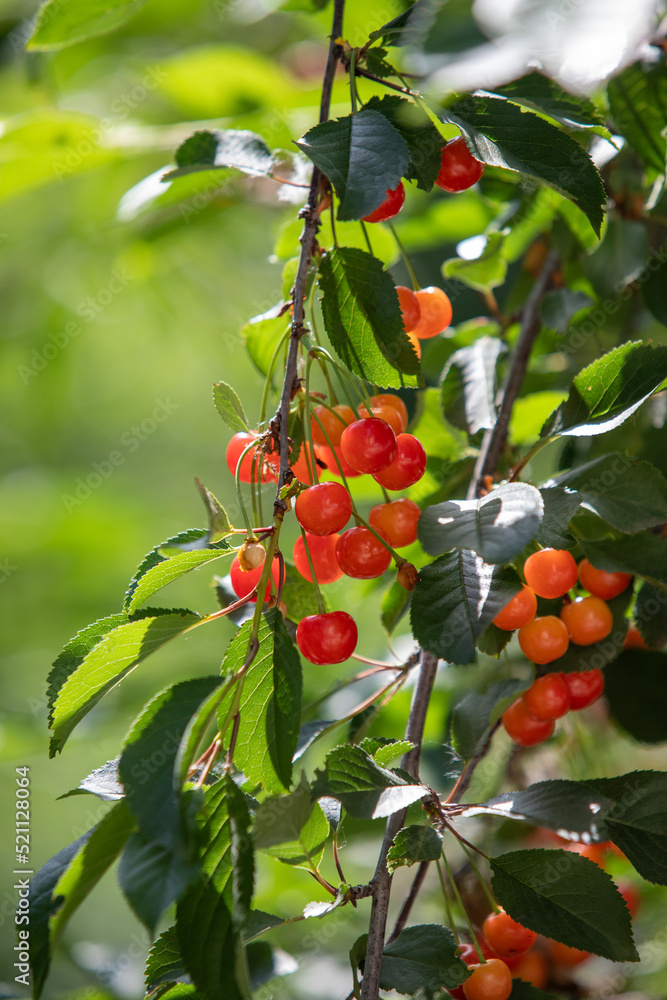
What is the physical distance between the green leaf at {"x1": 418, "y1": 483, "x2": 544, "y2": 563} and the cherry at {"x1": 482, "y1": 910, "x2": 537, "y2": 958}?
459 mm

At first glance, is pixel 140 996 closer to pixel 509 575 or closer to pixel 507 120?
pixel 509 575

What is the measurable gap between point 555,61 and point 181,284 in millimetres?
1468

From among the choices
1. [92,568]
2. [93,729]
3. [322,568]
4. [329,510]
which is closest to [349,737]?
[322,568]

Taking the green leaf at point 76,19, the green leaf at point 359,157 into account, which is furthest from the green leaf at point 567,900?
the green leaf at point 76,19

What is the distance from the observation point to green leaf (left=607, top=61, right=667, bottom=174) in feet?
2.62

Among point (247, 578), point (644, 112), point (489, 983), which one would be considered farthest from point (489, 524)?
point (644, 112)

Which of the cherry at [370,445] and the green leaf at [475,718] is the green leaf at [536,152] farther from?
the green leaf at [475,718]

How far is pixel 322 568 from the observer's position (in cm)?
68

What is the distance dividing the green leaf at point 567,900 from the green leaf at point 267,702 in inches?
9.3

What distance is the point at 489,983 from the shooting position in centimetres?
64

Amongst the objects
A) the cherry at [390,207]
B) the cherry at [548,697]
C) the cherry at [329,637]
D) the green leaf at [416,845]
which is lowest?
the cherry at [548,697]

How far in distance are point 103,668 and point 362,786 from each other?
0.21 meters

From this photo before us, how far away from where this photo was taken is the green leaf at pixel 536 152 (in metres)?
0.56

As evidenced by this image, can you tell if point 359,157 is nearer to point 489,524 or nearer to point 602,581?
point 489,524
